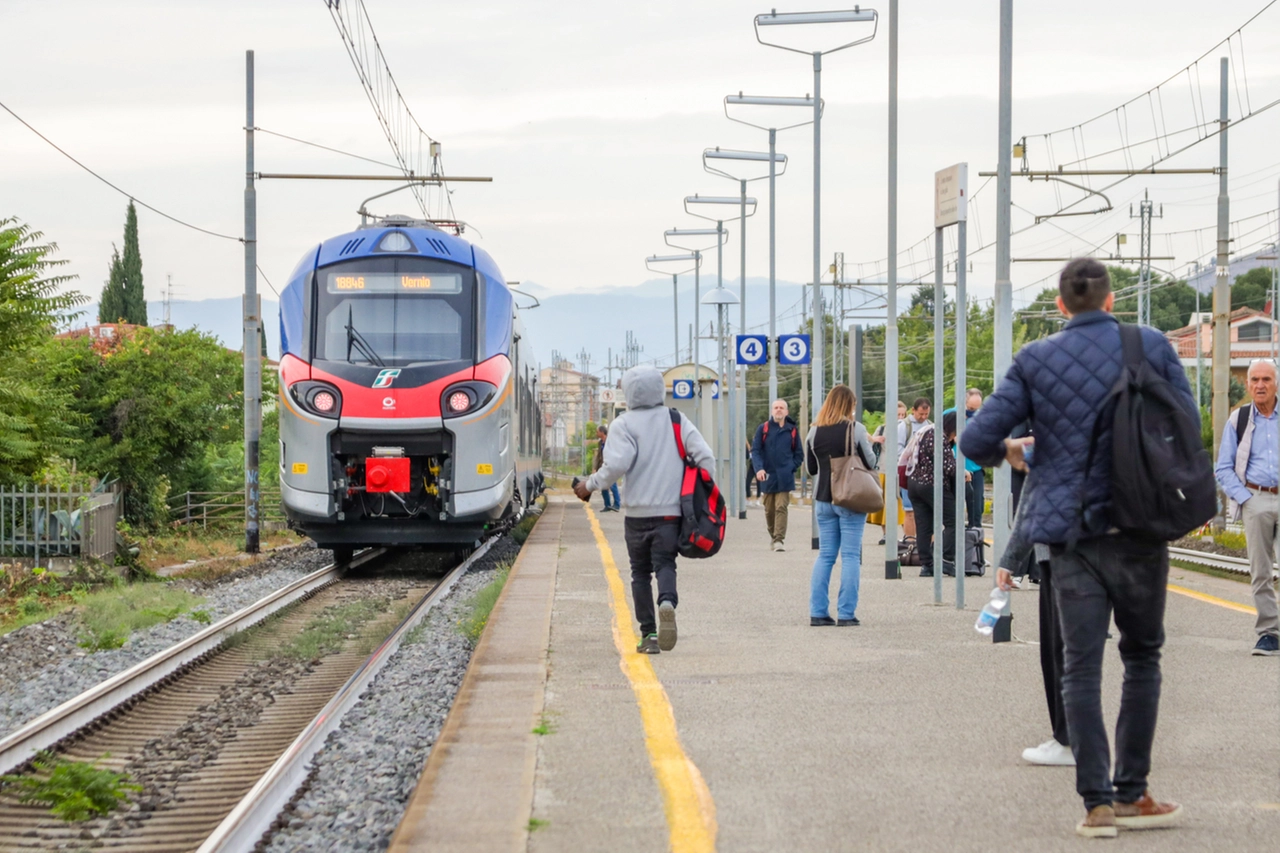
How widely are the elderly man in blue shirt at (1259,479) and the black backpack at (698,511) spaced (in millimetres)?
2915

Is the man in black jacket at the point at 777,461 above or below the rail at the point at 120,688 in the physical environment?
above

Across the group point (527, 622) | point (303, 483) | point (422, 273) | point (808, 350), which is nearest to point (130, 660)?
point (527, 622)

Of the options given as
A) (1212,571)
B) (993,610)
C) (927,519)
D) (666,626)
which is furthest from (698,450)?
(1212,571)

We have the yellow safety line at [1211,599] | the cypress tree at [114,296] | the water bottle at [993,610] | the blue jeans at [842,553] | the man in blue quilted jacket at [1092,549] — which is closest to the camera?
the man in blue quilted jacket at [1092,549]

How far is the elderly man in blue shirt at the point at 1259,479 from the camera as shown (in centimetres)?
890

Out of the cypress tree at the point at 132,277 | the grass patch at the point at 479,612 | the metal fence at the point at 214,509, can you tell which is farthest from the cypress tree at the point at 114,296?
the grass patch at the point at 479,612

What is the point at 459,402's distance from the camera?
16.2 meters

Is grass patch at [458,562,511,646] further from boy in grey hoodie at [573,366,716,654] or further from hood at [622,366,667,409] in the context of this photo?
hood at [622,366,667,409]

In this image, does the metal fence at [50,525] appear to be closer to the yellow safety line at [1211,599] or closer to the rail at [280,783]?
the rail at [280,783]

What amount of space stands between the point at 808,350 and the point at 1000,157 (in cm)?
1292

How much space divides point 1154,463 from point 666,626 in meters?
4.42

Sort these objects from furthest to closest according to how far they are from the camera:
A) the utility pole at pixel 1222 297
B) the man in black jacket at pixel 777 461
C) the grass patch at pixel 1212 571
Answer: the utility pole at pixel 1222 297
the man in black jacket at pixel 777 461
the grass patch at pixel 1212 571

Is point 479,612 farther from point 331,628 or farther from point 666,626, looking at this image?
point 666,626

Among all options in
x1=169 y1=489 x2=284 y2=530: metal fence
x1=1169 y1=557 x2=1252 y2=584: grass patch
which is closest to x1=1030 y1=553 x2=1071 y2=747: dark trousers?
x1=1169 y1=557 x2=1252 y2=584: grass patch
